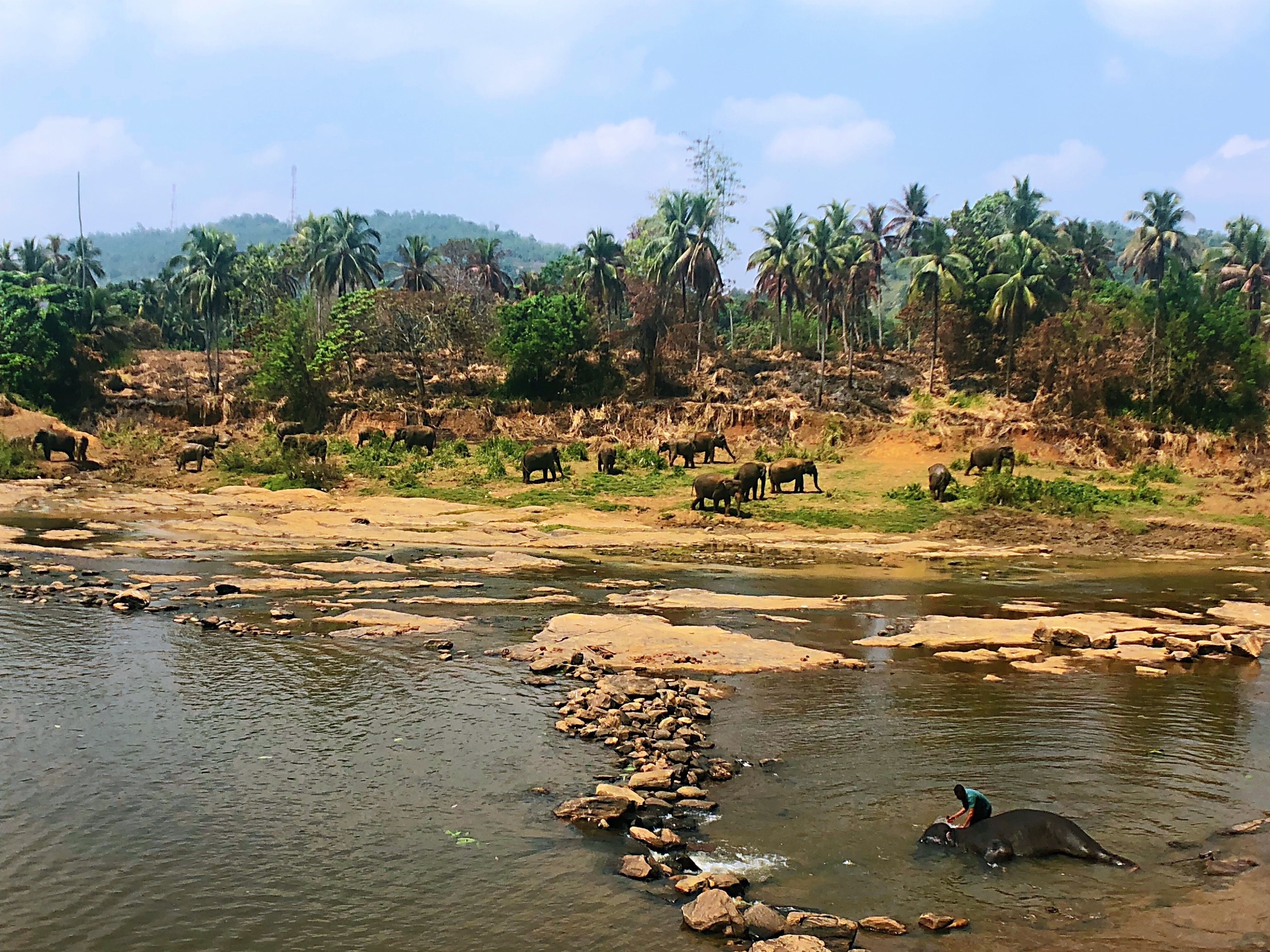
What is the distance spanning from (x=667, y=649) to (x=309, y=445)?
2820 centimetres

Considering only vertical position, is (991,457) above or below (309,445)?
below

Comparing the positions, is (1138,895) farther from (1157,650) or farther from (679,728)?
(1157,650)

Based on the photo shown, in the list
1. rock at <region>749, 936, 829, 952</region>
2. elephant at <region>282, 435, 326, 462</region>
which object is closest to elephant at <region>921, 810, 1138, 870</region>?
rock at <region>749, 936, 829, 952</region>

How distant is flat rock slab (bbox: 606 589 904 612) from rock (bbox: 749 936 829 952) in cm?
1131

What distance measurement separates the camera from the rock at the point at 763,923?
6617 millimetres

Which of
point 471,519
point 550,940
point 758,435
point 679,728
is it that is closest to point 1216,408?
point 758,435

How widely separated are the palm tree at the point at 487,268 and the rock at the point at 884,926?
7640 centimetres

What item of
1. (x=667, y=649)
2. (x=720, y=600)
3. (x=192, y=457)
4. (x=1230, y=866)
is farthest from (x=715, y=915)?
(x=192, y=457)

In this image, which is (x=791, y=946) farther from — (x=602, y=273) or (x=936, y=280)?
(x=602, y=273)

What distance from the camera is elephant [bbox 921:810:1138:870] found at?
26.0 ft

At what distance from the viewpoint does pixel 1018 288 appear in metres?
49.9

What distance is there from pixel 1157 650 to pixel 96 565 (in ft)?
Result: 66.0

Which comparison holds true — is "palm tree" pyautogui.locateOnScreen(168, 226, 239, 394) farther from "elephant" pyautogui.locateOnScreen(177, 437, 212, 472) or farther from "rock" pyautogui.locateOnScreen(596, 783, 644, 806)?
"rock" pyautogui.locateOnScreen(596, 783, 644, 806)

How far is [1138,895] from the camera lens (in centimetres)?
738
